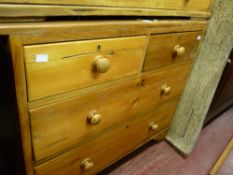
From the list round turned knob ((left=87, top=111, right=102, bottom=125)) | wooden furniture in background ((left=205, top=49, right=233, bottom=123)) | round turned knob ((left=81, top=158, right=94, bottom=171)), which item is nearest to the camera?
round turned knob ((left=87, top=111, right=102, bottom=125))

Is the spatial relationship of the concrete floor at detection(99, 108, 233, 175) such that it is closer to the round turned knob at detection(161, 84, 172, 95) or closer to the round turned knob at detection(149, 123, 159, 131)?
the round turned knob at detection(149, 123, 159, 131)

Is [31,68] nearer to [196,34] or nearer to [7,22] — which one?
[7,22]

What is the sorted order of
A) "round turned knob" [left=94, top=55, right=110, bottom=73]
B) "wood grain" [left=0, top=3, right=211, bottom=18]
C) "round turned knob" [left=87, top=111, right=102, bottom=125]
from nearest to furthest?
1. "wood grain" [left=0, top=3, right=211, bottom=18]
2. "round turned knob" [left=94, top=55, right=110, bottom=73]
3. "round turned knob" [left=87, top=111, right=102, bottom=125]

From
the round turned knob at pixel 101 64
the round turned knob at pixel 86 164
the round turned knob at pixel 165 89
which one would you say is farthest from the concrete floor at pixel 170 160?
the round turned knob at pixel 101 64

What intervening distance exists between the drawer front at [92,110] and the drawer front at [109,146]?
2.1 inches

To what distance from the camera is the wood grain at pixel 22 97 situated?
0.43 m

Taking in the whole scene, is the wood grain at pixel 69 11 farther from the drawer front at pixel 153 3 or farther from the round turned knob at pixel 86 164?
the round turned knob at pixel 86 164

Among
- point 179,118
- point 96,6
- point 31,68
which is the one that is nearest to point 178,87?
point 179,118

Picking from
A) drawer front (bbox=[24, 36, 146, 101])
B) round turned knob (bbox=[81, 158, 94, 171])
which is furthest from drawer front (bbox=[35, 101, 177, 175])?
drawer front (bbox=[24, 36, 146, 101])

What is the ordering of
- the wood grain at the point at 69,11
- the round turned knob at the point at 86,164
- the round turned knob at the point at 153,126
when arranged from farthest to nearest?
the round turned knob at the point at 153,126 → the round turned knob at the point at 86,164 → the wood grain at the point at 69,11

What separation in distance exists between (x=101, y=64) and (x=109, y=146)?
17.6 inches

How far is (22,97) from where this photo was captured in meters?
0.49

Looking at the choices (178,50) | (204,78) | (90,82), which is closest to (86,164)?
(90,82)

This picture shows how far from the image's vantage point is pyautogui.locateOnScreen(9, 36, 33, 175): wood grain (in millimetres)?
428
